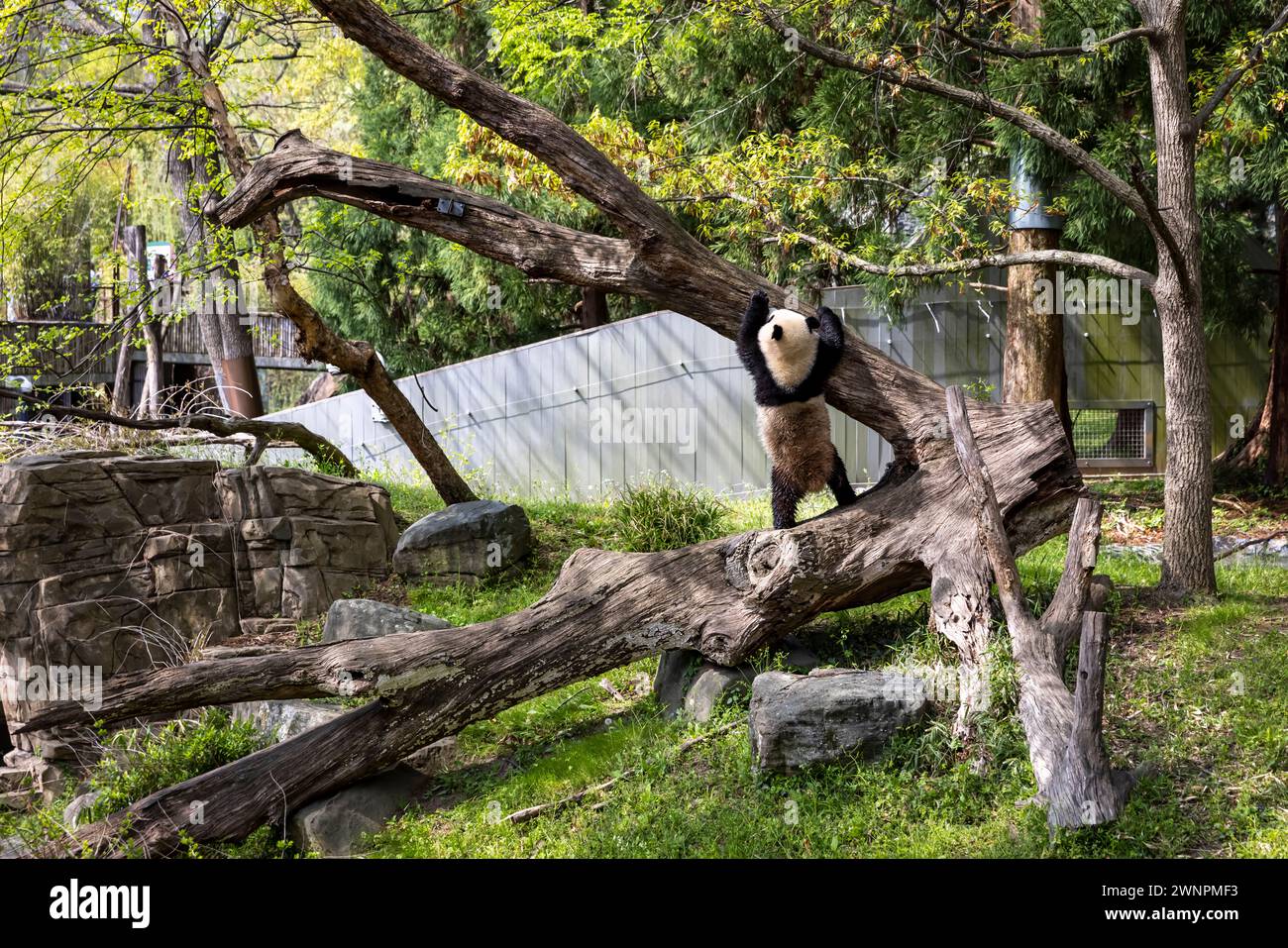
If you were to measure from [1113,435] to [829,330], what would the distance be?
33.7ft

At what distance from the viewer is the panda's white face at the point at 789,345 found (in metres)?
6.35

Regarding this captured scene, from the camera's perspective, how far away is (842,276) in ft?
51.5

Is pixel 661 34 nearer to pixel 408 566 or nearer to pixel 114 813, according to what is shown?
pixel 408 566

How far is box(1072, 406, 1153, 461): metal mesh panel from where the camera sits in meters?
15.1

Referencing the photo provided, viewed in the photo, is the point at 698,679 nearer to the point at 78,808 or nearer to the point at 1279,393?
the point at 78,808

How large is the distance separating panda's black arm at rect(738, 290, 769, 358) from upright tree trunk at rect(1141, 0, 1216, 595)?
10.7ft

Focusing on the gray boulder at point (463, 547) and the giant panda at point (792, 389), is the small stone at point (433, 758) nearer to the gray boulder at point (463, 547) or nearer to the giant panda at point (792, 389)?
the giant panda at point (792, 389)

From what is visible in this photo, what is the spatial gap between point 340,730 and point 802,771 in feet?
9.32

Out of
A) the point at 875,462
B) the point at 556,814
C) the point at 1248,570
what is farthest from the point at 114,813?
the point at 875,462

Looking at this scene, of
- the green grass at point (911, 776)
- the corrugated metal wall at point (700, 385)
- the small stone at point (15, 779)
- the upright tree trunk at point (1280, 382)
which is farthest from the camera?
the corrugated metal wall at point (700, 385)

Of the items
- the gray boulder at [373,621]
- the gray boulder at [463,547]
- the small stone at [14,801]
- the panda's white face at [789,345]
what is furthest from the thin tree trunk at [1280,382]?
Result: the small stone at [14,801]

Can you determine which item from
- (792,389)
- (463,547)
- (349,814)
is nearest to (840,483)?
(792,389)

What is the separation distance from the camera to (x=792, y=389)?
6.69 meters

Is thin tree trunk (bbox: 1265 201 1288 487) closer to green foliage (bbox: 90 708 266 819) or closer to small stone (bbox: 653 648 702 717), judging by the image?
small stone (bbox: 653 648 702 717)
